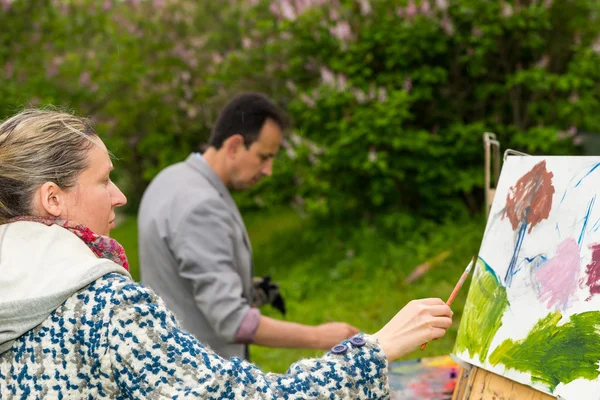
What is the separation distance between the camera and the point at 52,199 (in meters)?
1.60

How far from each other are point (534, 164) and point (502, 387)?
0.63 metres

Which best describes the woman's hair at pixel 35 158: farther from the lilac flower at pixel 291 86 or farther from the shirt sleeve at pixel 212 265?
the lilac flower at pixel 291 86

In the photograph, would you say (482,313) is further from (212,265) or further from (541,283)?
(212,265)

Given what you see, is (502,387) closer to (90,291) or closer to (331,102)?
(90,291)

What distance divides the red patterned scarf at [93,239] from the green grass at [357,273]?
11.3 ft

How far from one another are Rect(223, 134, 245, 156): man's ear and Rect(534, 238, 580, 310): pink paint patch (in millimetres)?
1492

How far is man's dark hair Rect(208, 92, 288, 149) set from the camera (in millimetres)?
3031

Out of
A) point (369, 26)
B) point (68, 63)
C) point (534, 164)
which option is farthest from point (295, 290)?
point (534, 164)

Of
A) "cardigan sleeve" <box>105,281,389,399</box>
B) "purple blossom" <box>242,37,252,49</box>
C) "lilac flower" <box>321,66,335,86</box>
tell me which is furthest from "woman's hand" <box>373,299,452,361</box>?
"purple blossom" <box>242,37,252,49</box>

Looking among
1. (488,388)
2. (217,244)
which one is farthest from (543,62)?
(488,388)

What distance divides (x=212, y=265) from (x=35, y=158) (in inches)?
43.3

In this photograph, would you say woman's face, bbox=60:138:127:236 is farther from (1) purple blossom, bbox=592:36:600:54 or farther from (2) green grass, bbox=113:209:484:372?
(1) purple blossom, bbox=592:36:600:54

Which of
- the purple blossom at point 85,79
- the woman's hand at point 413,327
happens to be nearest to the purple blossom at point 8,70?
the purple blossom at point 85,79

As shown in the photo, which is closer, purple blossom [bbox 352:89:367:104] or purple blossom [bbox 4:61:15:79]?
purple blossom [bbox 352:89:367:104]
